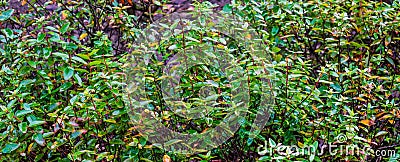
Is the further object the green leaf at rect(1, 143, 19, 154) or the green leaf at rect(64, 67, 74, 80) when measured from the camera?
the green leaf at rect(64, 67, 74, 80)

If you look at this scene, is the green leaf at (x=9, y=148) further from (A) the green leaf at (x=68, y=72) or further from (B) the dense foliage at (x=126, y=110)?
(A) the green leaf at (x=68, y=72)

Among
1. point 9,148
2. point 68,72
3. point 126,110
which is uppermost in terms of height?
point 68,72

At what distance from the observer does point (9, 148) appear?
2244 mm

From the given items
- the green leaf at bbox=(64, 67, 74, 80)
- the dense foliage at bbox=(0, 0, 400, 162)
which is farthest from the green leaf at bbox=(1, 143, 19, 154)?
the green leaf at bbox=(64, 67, 74, 80)

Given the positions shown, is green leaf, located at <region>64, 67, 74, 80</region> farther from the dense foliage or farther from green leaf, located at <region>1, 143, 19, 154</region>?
green leaf, located at <region>1, 143, 19, 154</region>

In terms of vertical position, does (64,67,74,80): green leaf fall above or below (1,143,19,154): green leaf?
above

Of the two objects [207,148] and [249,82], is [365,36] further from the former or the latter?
[207,148]

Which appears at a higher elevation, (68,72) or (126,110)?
(68,72)

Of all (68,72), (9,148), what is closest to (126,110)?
(68,72)

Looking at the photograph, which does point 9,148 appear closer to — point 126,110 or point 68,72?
point 68,72

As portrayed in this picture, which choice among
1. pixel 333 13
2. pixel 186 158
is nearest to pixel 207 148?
pixel 186 158

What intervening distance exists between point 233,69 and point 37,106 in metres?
1.16

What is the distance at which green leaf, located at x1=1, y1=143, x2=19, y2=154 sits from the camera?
7.32ft

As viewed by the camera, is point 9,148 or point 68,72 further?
point 68,72
